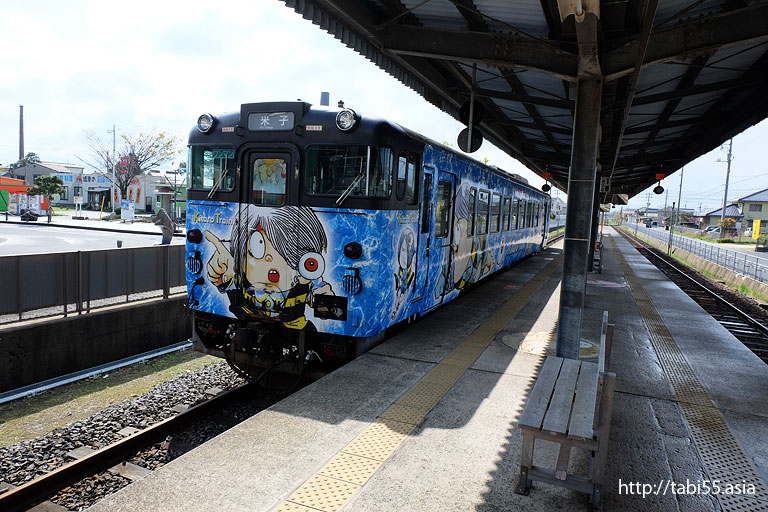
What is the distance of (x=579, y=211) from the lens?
625 centimetres

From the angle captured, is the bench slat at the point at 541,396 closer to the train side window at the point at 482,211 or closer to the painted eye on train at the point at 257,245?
the painted eye on train at the point at 257,245

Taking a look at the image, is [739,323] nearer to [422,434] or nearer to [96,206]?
[422,434]

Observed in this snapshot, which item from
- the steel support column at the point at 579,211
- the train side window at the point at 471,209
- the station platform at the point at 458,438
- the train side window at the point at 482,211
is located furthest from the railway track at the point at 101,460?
the train side window at the point at 482,211

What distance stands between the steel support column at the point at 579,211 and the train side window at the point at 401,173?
2.00m

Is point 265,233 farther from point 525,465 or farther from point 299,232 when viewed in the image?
point 525,465

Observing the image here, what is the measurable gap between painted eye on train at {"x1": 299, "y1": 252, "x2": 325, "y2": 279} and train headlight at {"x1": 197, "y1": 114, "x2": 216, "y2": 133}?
1967mm

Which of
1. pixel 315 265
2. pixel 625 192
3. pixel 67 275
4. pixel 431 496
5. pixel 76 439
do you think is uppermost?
pixel 625 192

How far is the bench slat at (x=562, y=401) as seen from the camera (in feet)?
11.1

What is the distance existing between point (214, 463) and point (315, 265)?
2415 millimetres

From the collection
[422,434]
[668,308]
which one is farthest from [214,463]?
[668,308]

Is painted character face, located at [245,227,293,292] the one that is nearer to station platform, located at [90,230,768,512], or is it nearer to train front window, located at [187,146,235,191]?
train front window, located at [187,146,235,191]

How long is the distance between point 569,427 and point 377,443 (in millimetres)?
1509

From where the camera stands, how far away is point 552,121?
426 inches

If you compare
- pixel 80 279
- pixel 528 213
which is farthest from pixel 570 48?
pixel 528 213
